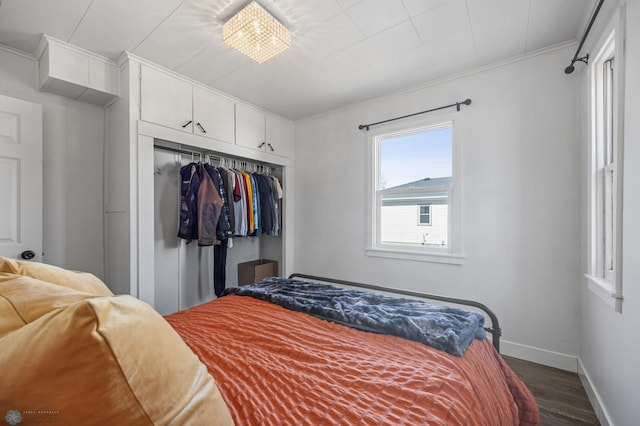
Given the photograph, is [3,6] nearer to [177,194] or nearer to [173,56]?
[173,56]

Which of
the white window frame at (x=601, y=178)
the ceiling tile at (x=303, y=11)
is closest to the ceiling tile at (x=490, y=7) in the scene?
the white window frame at (x=601, y=178)

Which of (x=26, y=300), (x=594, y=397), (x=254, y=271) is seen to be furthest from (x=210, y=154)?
(x=594, y=397)

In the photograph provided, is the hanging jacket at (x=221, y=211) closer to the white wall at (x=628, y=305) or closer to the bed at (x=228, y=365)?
the bed at (x=228, y=365)

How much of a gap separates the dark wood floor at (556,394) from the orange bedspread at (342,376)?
0.69m

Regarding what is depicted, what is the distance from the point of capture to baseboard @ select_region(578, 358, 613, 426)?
155 centimetres

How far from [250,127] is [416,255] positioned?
2.34 metres

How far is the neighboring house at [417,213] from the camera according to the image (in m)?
2.75

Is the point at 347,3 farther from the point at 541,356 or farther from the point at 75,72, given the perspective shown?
the point at 541,356

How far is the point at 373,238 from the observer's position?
3146 millimetres

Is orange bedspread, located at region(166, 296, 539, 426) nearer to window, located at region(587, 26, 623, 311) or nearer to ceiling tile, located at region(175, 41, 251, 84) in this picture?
window, located at region(587, 26, 623, 311)

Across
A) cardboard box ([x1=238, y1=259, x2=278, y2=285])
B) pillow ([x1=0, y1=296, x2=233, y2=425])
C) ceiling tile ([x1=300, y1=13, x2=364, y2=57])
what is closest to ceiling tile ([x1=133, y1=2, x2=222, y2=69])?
ceiling tile ([x1=300, y1=13, x2=364, y2=57])

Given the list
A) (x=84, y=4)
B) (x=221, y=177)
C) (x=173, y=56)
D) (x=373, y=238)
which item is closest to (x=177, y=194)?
(x=221, y=177)

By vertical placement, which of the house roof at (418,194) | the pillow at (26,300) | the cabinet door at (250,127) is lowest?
the pillow at (26,300)

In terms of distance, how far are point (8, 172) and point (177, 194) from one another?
117cm
